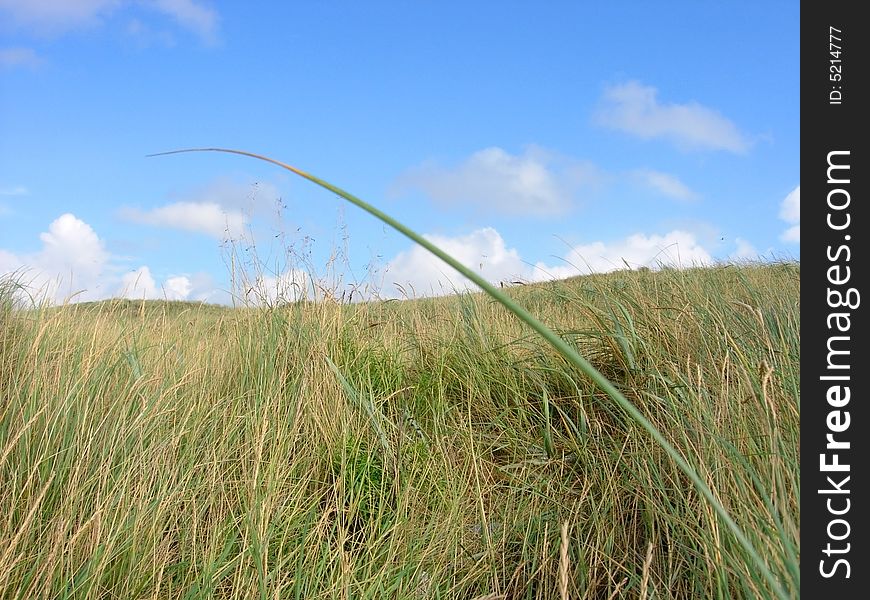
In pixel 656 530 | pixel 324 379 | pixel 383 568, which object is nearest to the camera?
pixel 383 568

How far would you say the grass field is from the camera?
170cm

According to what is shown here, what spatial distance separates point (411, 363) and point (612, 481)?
1398 mm
